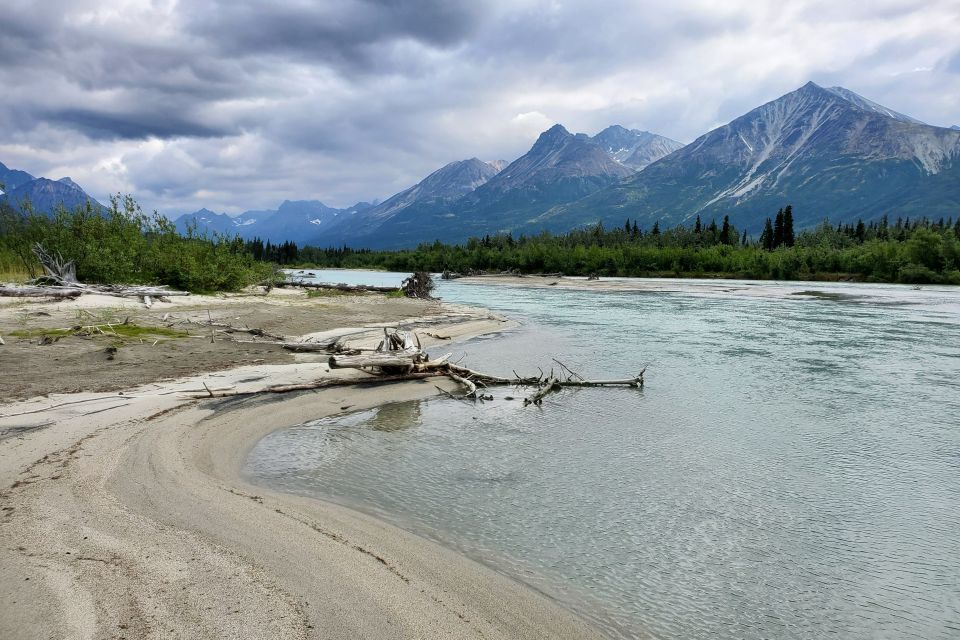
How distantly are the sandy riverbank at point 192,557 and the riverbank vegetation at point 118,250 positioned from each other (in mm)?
32164

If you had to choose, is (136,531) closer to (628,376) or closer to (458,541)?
(458,541)

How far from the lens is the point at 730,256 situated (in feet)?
390

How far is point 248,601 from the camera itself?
221 inches

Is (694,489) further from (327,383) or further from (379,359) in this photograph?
(327,383)

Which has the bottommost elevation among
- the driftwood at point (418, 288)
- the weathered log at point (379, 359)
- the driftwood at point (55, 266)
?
the weathered log at point (379, 359)

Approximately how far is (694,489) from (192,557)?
28.7 feet

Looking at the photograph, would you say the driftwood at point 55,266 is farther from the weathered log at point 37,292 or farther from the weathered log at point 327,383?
the weathered log at point 327,383

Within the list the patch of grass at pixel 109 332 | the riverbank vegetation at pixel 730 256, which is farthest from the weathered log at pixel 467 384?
the riverbank vegetation at pixel 730 256

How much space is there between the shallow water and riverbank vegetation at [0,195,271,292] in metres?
33.1

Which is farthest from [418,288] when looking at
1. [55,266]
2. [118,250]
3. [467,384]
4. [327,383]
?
[327,383]

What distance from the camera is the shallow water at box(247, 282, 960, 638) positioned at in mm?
6957

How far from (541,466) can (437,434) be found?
10.3ft

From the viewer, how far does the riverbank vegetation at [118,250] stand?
37594 millimetres

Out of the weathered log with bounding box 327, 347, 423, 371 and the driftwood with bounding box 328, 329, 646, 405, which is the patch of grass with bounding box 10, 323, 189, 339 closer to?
the weathered log with bounding box 327, 347, 423, 371
